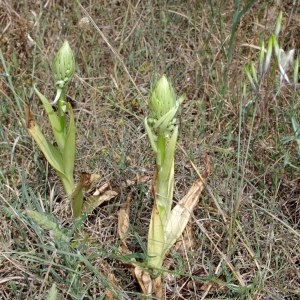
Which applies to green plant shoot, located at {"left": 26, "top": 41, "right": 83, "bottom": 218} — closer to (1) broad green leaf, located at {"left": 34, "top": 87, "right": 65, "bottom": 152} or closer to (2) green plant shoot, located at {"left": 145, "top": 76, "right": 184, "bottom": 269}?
(1) broad green leaf, located at {"left": 34, "top": 87, "right": 65, "bottom": 152}

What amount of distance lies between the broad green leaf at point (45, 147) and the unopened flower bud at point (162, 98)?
36 centimetres

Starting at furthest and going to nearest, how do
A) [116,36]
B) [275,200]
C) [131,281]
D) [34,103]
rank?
[116,36] < [34,103] < [275,200] < [131,281]

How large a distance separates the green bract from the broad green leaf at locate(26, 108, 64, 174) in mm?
118

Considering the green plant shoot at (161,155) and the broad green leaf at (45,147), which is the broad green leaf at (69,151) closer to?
the broad green leaf at (45,147)

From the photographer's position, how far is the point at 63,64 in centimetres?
143

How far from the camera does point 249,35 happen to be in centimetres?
220

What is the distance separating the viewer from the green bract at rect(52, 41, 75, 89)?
4.65 ft

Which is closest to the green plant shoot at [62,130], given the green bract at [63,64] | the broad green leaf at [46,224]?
the green bract at [63,64]

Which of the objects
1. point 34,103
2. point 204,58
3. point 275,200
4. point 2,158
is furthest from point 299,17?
point 2,158

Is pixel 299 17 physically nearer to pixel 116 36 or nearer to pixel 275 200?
pixel 116 36

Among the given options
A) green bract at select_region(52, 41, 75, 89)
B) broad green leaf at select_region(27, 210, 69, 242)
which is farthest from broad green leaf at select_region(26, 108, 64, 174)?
broad green leaf at select_region(27, 210, 69, 242)

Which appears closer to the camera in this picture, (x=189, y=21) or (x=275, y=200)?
(x=275, y=200)

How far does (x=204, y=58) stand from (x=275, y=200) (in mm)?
684

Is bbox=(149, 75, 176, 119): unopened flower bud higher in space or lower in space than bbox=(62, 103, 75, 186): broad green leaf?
higher
